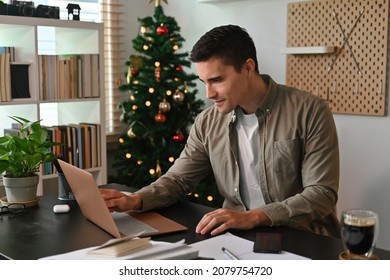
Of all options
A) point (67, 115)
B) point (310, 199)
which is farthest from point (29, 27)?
point (310, 199)

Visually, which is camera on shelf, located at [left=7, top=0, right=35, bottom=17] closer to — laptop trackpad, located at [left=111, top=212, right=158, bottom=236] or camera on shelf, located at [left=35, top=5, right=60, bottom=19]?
camera on shelf, located at [left=35, top=5, right=60, bottom=19]

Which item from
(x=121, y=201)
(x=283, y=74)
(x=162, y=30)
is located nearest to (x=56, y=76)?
(x=162, y=30)

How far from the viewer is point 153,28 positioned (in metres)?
3.88

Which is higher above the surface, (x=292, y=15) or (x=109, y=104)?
(x=292, y=15)

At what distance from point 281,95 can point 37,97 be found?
1.81 meters

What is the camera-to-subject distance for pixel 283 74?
3.68 metres

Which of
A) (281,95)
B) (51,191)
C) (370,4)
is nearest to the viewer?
(281,95)

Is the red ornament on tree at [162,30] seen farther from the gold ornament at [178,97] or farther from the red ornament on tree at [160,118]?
the red ornament on tree at [160,118]

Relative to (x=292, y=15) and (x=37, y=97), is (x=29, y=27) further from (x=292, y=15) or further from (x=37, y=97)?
(x=292, y=15)

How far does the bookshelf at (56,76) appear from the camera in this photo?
3.38 m

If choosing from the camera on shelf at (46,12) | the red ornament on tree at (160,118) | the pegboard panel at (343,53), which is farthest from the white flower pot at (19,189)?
the pegboard panel at (343,53)

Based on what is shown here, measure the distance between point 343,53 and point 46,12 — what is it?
5.83 feet

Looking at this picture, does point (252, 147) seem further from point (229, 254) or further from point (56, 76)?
point (56, 76)
